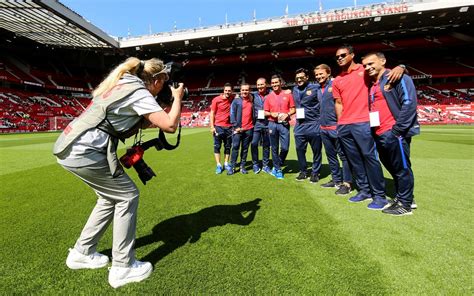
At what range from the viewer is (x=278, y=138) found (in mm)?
5992

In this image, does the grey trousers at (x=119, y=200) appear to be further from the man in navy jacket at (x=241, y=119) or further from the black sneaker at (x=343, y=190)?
the man in navy jacket at (x=241, y=119)

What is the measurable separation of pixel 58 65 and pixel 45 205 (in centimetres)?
4706

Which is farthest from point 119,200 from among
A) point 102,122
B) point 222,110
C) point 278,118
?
point 222,110

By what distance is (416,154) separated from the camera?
343 inches

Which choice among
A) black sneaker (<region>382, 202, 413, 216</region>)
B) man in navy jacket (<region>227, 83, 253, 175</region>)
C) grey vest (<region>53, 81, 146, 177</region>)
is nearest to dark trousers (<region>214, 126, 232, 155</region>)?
man in navy jacket (<region>227, 83, 253, 175</region>)

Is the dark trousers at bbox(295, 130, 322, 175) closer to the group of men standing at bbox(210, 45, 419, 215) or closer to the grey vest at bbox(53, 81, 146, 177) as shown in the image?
the group of men standing at bbox(210, 45, 419, 215)

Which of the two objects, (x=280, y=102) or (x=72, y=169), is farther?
(x=280, y=102)

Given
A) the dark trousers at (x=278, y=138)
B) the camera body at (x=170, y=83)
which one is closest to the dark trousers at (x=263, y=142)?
the dark trousers at (x=278, y=138)

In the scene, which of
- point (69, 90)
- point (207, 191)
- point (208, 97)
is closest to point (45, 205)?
point (207, 191)

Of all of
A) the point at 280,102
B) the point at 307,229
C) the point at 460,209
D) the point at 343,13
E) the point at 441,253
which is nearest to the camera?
the point at 441,253

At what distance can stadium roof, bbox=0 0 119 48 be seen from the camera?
20375mm

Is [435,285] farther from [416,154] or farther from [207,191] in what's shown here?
[416,154]

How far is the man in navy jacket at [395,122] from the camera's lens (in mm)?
3326

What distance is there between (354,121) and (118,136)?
318cm
